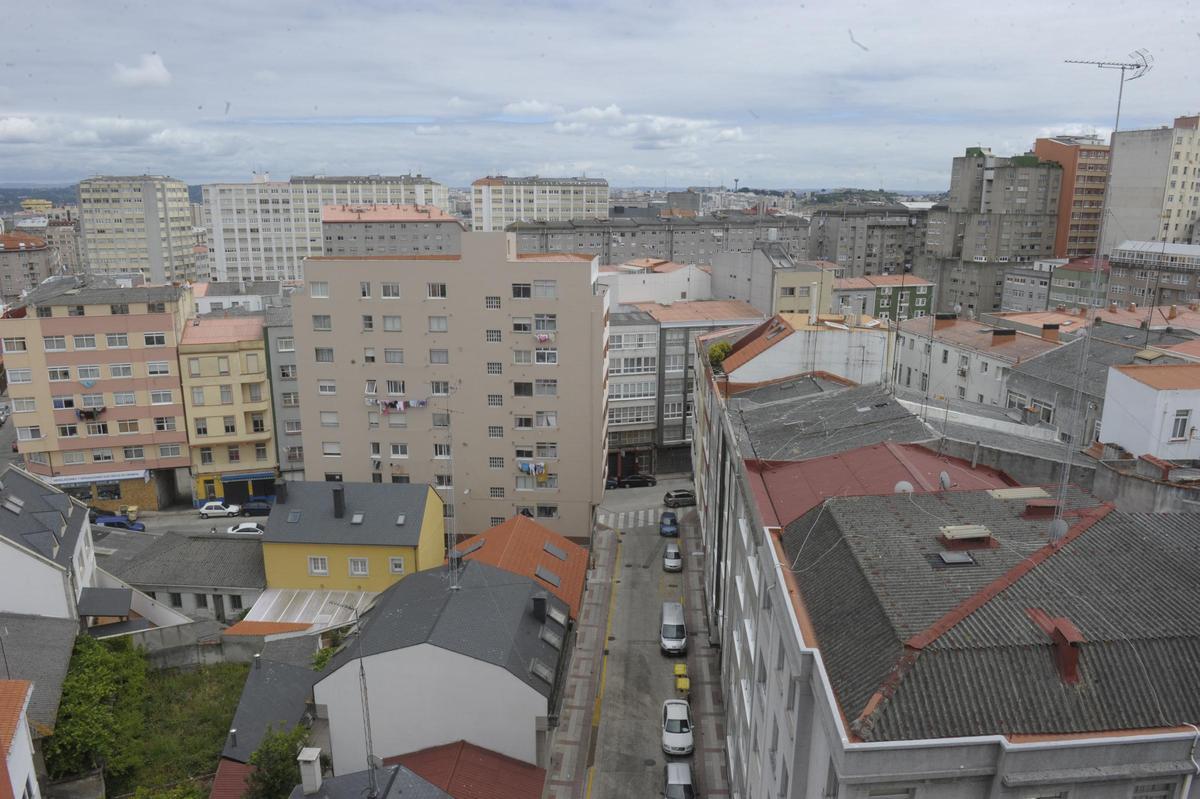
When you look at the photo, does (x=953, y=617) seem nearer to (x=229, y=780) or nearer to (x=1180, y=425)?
(x=1180, y=425)

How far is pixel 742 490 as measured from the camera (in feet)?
79.1

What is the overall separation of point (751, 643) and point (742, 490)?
4753 millimetres

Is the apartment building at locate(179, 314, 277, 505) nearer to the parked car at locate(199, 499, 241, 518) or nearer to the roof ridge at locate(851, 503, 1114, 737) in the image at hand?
the parked car at locate(199, 499, 241, 518)

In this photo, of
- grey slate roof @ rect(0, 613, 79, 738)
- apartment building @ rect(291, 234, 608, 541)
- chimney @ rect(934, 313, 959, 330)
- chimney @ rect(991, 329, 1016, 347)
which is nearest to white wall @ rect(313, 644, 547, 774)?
grey slate roof @ rect(0, 613, 79, 738)

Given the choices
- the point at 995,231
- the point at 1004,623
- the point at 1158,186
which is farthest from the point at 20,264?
the point at 1158,186

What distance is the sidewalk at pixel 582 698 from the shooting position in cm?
2617

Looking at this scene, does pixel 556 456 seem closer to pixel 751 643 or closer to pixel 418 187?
Answer: pixel 751 643

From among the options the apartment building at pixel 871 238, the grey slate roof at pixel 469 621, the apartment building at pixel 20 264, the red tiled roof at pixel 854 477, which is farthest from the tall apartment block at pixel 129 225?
the red tiled roof at pixel 854 477

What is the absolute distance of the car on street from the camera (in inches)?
1660

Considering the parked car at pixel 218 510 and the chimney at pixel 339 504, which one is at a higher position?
the chimney at pixel 339 504

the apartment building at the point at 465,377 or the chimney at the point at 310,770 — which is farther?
the apartment building at the point at 465,377

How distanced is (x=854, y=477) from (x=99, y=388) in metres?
48.6

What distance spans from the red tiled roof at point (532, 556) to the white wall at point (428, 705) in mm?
6941

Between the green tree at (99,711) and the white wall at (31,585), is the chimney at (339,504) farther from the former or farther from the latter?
the white wall at (31,585)
